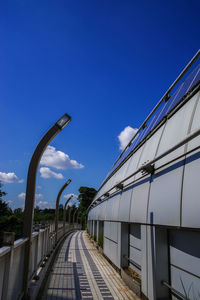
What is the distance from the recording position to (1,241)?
3.50 meters

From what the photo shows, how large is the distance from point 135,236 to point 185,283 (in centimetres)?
342

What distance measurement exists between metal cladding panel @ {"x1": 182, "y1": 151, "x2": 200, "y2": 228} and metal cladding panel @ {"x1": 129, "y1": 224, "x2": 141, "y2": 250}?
12.1ft

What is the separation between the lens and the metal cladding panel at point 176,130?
4770 millimetres

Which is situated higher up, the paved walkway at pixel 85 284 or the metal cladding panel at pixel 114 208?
the metal cladding panel at pixel 114 208

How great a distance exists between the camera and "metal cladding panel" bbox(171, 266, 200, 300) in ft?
13.1

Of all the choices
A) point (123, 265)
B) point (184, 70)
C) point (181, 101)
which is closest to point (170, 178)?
point (181, 101)

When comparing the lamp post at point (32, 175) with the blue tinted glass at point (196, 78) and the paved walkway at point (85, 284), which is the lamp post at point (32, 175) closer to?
the paved walkway at point (85, 284)

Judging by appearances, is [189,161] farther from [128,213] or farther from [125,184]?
[125,184]

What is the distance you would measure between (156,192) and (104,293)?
10.9 ft

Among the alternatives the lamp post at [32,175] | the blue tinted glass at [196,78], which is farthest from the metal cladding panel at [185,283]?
the blue tinted glass at [196,78]

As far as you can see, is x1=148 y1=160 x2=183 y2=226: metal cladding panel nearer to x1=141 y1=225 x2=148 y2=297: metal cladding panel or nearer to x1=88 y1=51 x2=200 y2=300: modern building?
x1=88 y1=51 x2=200 y2=300: modern building

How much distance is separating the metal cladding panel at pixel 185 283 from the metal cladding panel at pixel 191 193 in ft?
3.36

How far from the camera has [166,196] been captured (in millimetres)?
4812

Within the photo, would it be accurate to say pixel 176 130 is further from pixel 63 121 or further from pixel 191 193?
pixel 63 121
